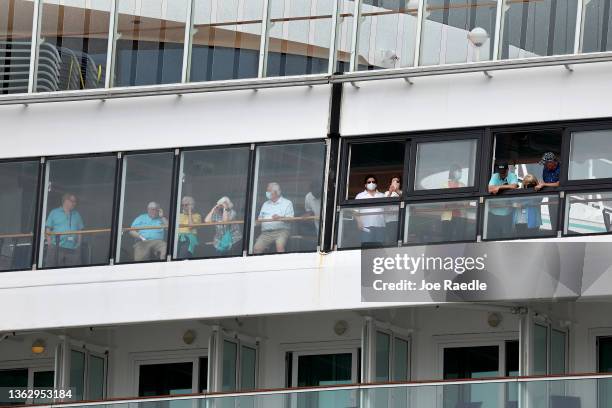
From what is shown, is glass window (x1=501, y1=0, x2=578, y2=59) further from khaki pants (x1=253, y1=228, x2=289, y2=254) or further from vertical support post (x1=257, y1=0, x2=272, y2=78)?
khaki pants (x1=253, y1=228, x2=289, y2=254)

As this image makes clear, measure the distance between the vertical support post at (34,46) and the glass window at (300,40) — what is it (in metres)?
3.80

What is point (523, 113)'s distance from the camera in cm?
3578

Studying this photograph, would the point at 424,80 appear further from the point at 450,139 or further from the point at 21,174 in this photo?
the point at 21,174

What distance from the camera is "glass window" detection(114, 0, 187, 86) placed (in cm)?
3800

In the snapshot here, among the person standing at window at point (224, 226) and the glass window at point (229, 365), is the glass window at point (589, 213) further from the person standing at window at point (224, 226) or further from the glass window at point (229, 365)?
the glass window at point (229, 365)

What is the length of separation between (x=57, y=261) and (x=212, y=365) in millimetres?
2904

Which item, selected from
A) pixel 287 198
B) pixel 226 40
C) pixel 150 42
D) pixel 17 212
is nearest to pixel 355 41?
pixel 226 40

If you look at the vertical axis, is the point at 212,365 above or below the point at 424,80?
below

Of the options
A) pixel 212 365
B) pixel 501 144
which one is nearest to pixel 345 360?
pixel 212 365

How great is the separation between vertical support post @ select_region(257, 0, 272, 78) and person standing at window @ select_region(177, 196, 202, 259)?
2.24 meters

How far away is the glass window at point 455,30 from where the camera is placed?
36406mm

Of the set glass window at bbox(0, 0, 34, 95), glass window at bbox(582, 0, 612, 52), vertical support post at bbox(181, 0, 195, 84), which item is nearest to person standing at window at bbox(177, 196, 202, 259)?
vertical support post at bbox(181, 0, 195, 84)

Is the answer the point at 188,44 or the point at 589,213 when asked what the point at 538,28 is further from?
the point at 188,44

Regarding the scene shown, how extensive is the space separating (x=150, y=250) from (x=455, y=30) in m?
5.76
